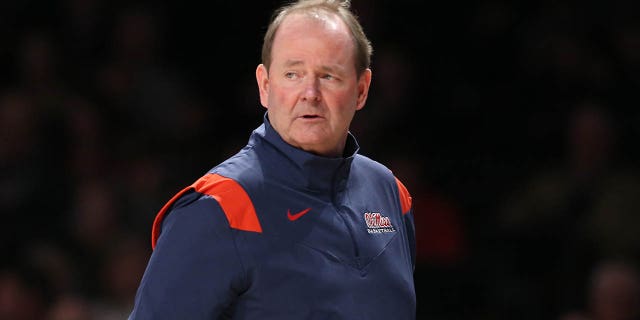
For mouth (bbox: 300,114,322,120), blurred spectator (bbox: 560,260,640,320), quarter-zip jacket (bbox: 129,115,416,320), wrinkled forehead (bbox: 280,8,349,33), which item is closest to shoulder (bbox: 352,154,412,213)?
quarter-zip jacket (bbox: 129,115,416,320)

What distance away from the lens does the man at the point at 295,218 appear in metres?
2.21

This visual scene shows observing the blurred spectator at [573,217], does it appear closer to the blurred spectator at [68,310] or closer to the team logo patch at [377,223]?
the blurred spectator at [68,310]

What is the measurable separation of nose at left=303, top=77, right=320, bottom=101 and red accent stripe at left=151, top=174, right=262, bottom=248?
0.24 metres

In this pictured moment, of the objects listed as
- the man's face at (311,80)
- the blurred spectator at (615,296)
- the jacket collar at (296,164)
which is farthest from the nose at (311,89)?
the blurred spectator at (615,296)

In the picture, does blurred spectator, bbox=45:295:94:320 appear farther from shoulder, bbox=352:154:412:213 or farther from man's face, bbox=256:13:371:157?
man's face, bbox=256:13:371:157

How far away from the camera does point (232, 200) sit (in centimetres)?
225

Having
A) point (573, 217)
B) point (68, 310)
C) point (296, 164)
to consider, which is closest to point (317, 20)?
point (296, 164)

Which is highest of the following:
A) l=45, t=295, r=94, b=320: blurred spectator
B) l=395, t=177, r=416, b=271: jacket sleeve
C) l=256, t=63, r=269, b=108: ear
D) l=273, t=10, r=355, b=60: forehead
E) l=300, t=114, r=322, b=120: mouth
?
l=273, t=10, r=355, b=60: forehead

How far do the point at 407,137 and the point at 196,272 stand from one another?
378 centimetres

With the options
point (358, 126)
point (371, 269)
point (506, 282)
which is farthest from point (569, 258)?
point (371, 269)

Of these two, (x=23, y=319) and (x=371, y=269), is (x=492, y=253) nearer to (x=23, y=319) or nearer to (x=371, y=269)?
(x=23, y=319)

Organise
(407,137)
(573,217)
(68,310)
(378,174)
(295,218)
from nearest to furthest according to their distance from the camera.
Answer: (295,218), (378,174), (68,310), (573,217), (407,137)

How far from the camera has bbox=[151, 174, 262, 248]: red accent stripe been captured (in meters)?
2.23

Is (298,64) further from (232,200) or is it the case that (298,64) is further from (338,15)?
(232,200)
